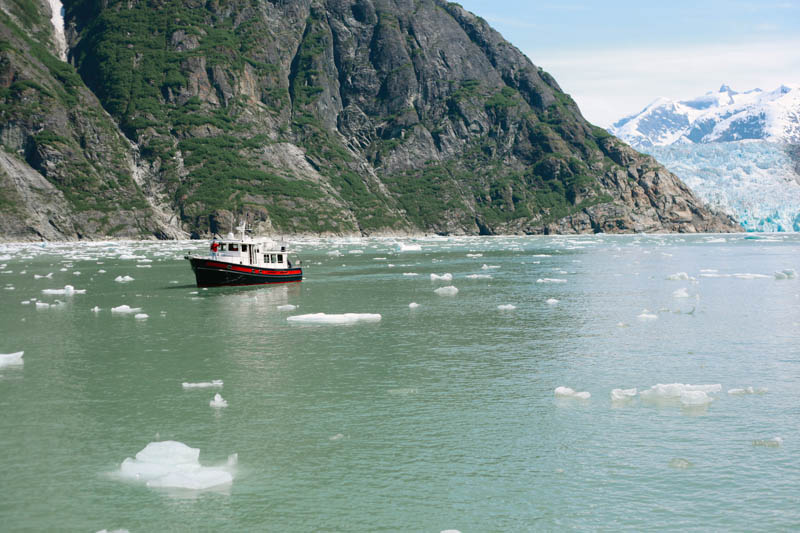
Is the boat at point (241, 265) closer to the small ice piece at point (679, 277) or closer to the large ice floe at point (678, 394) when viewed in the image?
the small ice piece at point (679, 277)

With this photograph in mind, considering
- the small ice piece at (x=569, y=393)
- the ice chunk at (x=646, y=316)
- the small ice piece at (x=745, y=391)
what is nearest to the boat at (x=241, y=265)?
the ice chunk at (x=646, y=316)

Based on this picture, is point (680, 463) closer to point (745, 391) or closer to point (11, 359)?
point (745, 391)

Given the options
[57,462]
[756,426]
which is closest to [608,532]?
[756,426]

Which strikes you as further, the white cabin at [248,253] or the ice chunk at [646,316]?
the white cabin at [248,253]

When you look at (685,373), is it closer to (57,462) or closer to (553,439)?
(553,439)

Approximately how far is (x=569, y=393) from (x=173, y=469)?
440 inches

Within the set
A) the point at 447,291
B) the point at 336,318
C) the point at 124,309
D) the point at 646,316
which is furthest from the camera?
the point at 447,291

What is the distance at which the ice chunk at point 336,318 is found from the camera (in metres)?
34.5

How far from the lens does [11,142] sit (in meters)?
168

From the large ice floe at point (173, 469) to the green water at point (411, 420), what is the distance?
28 cm

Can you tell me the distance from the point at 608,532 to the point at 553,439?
4.67 m

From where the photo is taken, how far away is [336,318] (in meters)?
34.6

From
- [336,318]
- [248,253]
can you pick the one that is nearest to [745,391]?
[336,318]

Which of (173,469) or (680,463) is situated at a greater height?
(173,469)
